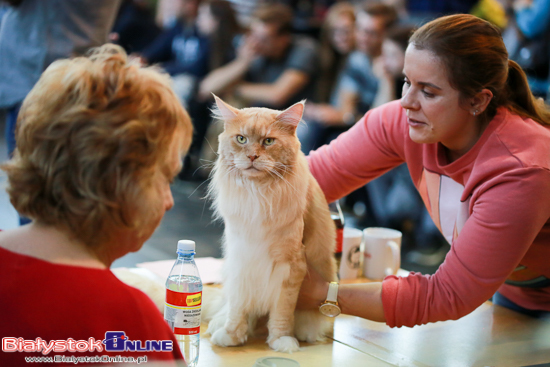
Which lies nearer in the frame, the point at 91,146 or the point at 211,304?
the point at 91,146

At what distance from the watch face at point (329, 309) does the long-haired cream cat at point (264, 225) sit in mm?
49

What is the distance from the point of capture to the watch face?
1.31m

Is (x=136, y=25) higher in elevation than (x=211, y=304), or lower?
higher

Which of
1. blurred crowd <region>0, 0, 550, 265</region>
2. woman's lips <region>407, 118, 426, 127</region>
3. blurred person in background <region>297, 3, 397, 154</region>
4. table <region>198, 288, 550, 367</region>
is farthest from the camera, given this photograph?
blurred person in background <region>297, 3, 397, 154</region>

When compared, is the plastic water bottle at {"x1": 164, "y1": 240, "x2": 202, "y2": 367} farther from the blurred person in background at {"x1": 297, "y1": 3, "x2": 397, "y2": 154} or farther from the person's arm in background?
the person's arm in background

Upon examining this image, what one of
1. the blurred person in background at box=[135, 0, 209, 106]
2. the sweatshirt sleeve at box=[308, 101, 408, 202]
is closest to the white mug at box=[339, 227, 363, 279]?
the sweatshirt sleeve at box=[308, 101, 408, 202]

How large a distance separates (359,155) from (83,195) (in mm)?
1109

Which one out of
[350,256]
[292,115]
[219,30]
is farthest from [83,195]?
[219,30]

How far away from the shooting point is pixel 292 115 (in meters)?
1.31

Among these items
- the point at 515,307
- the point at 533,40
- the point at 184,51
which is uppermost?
the point at 533,40

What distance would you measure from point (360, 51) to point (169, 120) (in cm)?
389

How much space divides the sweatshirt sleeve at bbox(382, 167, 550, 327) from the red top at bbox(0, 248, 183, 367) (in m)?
0.76

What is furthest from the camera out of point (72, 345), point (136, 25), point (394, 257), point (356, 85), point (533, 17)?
point (136, 25)

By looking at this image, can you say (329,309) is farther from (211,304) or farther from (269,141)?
(269,141)
